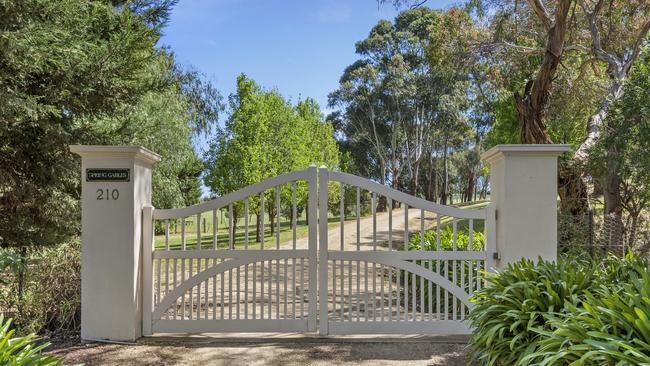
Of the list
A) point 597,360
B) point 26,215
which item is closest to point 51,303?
point 26,215

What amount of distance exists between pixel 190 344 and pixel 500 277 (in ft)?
9.86

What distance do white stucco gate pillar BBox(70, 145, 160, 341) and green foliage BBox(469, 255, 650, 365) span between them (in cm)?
330

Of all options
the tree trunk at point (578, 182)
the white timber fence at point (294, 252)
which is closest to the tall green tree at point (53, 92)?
the white timber fence at point (294, 252)

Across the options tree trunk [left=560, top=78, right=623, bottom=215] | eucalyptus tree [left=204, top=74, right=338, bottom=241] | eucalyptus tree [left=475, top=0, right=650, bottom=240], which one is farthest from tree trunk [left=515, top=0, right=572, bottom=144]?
eucalyptus tree [left=204, top=74, right=338, bottom=241]

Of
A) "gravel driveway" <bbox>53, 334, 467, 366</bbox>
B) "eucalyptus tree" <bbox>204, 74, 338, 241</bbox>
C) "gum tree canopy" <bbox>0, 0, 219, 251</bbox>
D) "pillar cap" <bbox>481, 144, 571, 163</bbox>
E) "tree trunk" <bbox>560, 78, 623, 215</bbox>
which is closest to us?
"gravel driveway" <bbox>53, 334, 467, 366</bbox>

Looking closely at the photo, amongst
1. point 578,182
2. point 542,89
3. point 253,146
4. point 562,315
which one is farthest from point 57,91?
point 253,146

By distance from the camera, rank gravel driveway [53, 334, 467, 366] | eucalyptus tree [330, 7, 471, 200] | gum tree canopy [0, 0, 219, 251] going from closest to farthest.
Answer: gravel driveway [53, 334, 467, 366] < gum tree canopy [0, 0, 219, 251] < eucalyptus tree [330, 7, 471, 200]

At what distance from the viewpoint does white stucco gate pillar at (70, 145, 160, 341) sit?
4324 millimetres

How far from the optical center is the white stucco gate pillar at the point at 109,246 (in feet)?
14.2

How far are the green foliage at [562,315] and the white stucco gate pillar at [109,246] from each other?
3.30 m

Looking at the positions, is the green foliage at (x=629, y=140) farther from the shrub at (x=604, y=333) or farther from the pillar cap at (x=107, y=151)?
the pillar cap at (x=107, y=151)

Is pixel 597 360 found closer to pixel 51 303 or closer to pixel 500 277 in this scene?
pixel 500 277

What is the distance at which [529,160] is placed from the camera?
427 centimetres

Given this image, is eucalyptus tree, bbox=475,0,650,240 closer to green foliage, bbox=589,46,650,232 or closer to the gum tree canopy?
green foliage, bbox=589,46,650,232
